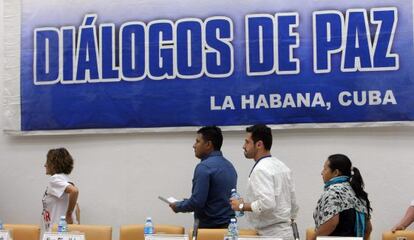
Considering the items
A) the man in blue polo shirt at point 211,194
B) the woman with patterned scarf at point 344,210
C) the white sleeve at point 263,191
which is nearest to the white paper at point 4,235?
the man in blue polo shirt at point 211,194

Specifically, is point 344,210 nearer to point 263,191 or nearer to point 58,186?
point 263,191

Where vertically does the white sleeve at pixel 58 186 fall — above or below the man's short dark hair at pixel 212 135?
below

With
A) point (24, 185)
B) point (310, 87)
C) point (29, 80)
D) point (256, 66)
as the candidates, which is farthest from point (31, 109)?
point (310, 87)

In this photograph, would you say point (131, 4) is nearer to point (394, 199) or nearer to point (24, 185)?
point (24, 185)

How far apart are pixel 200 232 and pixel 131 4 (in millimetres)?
2263

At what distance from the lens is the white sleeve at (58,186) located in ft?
14.4

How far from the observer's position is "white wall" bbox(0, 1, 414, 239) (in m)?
4.66

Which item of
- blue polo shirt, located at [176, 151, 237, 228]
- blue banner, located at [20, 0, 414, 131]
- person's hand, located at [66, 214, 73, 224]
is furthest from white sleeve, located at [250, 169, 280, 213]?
person's hand, located at [66, 214, 73, 224]

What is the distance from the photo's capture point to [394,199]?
15.2ft

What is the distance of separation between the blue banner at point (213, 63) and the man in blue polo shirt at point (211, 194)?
2.91 feet

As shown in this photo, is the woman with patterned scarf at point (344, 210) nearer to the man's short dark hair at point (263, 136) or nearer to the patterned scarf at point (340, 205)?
Result: the patterned scarf at point (340, 205)

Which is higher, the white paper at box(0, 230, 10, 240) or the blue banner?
the blue banner

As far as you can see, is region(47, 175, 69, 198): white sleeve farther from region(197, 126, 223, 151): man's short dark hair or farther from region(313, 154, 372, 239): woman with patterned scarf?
region(313, 154, 372, 239): woman with patterned scarf

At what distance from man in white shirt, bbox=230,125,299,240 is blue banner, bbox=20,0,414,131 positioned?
4.01 ft
